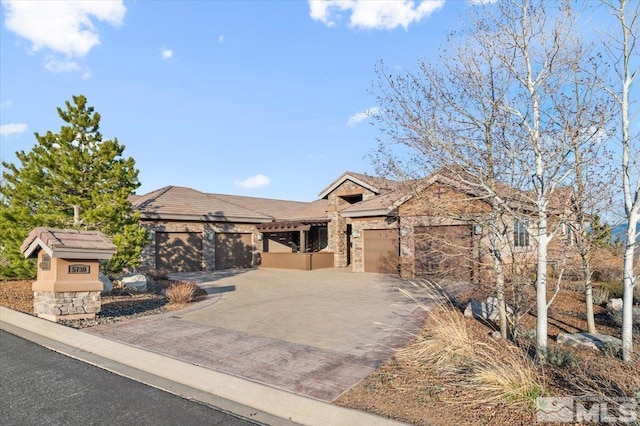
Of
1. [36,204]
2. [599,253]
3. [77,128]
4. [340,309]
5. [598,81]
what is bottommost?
[340,309]

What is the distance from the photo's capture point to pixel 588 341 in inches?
270

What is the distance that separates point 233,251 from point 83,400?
65.1 ft

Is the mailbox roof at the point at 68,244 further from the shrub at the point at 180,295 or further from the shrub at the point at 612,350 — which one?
the shrub at the point at 612,350

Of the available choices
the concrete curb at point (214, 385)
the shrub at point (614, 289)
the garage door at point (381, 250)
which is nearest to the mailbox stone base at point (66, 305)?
the concrete curb at point (214, 385)

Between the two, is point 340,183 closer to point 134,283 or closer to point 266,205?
point 266,205

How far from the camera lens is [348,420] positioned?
4523 mm

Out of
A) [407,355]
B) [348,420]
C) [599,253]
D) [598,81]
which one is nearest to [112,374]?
[348,420]

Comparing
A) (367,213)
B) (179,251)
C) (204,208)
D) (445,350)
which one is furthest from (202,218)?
(445,350)

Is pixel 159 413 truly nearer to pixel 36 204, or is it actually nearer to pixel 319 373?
pixel 319 373

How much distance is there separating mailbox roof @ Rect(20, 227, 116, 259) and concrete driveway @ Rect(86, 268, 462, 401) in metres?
1.88

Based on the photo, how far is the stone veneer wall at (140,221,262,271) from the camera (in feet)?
67.8

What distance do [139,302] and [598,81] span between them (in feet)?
40.7

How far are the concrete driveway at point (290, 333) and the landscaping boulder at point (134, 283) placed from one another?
268cm

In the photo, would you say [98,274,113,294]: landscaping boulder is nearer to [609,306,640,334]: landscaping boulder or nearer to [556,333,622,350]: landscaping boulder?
[556,333,622,350]: landscaping boulder
